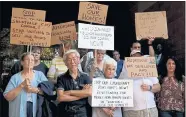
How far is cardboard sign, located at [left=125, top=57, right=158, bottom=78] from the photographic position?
383cm

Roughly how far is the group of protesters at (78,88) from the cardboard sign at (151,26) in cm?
11

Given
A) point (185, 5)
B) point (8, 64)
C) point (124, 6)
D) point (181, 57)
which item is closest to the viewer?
point (185, 5)

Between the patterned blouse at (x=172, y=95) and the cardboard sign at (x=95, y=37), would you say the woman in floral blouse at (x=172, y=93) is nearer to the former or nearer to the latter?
the patterned blouse at (x=172, y=95)

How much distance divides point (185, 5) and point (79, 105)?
210 cm

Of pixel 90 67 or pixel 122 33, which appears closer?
pixel 90 67

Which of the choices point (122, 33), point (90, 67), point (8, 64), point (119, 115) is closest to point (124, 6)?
point (122, 33)

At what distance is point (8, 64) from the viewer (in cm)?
545

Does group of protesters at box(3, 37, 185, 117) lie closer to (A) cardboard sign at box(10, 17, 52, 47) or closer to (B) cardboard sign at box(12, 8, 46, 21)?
(A) cardboard sign at box(10, 17, 52, 47)

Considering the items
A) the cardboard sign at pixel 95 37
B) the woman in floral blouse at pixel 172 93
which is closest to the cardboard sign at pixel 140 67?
the woman in floral blouse at pixel 172 93

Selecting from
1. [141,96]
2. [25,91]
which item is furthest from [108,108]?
[25,91]

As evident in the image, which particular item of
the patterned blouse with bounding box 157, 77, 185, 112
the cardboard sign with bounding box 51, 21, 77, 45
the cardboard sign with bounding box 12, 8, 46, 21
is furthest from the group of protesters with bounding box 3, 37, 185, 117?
the cardboard sign with bounding box 12, 8, 46, 21

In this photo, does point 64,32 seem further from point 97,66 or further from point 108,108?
point 108,108

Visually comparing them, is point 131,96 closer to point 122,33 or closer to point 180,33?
point 180,33

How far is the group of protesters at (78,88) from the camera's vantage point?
11.5ft
